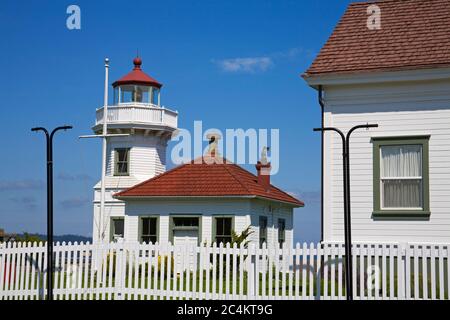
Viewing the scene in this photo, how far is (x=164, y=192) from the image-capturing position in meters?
28.2

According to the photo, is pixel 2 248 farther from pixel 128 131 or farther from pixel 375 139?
pixel 128 131

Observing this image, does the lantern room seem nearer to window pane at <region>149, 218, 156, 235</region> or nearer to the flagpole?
the flagpole

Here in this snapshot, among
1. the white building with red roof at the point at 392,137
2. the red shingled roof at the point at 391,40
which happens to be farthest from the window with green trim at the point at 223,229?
the red shingled roof at the point at 391,40

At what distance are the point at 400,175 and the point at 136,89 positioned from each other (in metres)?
20.4

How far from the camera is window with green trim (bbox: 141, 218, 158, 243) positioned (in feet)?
92.7

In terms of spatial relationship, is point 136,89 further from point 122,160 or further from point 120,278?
point 120,278

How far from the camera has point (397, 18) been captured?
18797mm

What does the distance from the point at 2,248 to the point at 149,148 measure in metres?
16.9

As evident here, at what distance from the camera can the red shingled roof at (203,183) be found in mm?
27609

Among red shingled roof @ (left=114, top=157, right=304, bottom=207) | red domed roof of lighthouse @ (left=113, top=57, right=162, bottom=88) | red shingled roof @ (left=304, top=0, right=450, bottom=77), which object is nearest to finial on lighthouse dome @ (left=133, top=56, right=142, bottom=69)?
red domed roof of lighthouse @ (left=113, top=57, right=162, bottom=88)

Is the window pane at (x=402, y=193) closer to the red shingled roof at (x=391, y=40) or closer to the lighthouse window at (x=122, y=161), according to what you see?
the red shingled roof at (x=391, y=40)

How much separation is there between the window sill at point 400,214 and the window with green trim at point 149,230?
13044mm

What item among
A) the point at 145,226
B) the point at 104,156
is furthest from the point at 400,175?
the point at 104,156

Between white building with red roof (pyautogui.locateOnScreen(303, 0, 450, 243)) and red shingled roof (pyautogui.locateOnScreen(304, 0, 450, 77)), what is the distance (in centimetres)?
3
